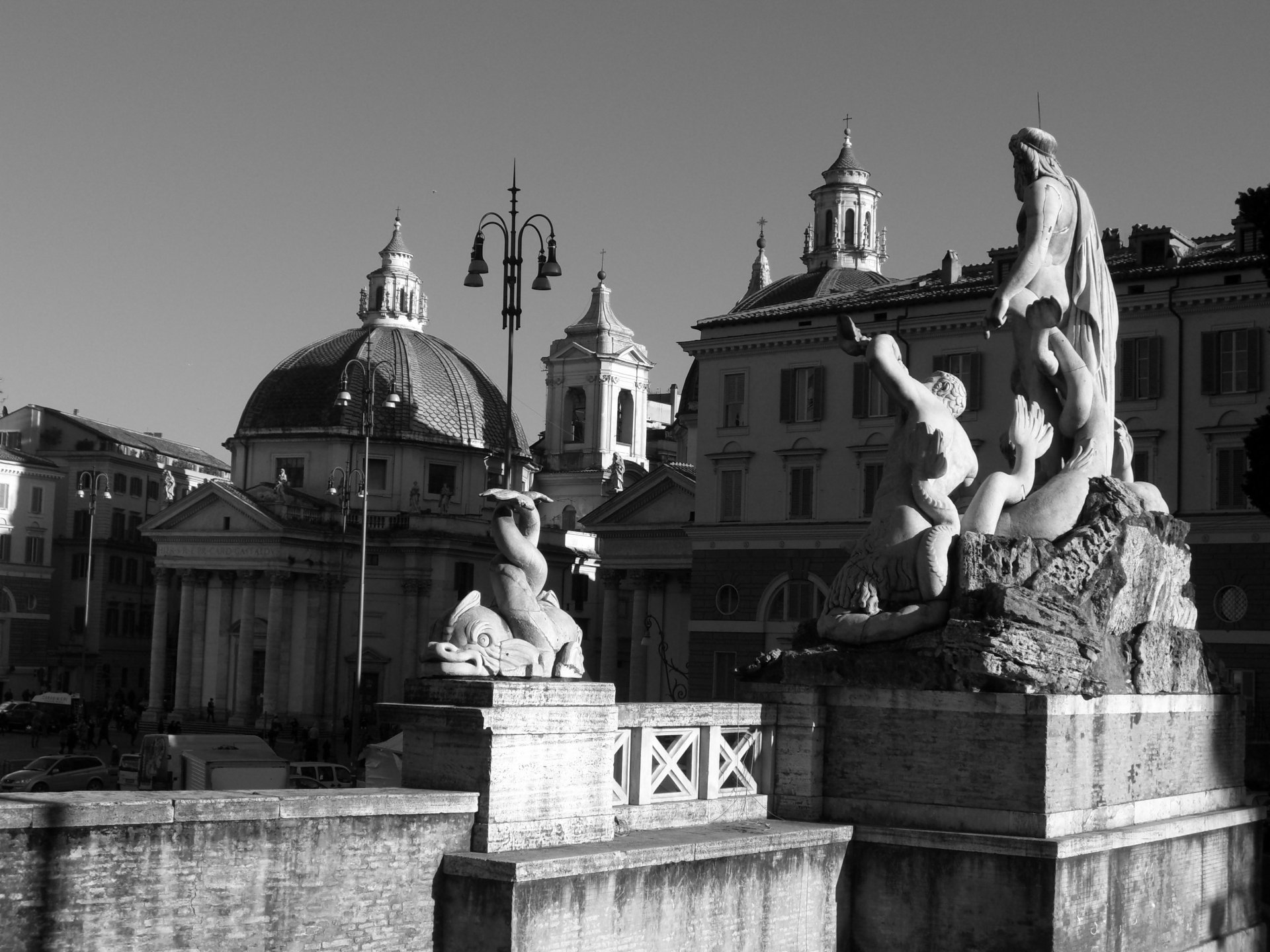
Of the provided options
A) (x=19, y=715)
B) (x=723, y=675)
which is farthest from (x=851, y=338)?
(x=19, y=715)

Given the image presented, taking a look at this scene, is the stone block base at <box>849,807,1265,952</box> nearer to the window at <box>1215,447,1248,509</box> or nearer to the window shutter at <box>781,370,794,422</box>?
the window at <box>1215,447,1248,509</box>

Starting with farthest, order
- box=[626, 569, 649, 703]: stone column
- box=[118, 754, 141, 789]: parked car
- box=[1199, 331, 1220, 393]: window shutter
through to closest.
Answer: box=[626, 569, 649, 703]: stone column
box=[1199, 331, 1220, 393]: window shutter
box=[118, 754, 141, 789]: parked car

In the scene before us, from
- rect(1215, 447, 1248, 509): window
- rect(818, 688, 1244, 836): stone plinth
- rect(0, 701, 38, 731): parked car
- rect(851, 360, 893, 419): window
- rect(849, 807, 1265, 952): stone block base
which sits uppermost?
rect(851, 360, 893, 419): window

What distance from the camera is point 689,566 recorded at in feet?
203

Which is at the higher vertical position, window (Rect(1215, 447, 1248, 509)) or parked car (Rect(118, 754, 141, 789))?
window (Rect(1215, 447, 1248, 509))

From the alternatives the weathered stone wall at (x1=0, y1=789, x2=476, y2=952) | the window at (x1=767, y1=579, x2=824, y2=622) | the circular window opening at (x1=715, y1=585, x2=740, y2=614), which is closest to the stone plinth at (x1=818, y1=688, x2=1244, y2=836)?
the weathered stone wall at (x1=0, y1=789, x2=476, y2=952)

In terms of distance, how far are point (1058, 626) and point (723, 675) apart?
1527 inches

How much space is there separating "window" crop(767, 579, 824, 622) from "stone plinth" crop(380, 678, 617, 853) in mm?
38535

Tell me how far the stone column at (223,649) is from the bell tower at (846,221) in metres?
28.8

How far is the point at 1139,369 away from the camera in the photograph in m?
45.5

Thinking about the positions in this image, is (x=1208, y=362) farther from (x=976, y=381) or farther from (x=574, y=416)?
(x=574, y=416)

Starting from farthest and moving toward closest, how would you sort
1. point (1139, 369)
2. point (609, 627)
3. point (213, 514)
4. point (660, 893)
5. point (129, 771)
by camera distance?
point (213, 514) < point (609, 627) < point (1139, 369) < point (129, 771) < point (660, 893)

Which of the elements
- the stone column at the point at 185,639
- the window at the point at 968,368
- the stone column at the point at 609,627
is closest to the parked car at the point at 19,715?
the stone column at the point at 185,639

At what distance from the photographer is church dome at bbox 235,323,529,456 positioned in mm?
79438
